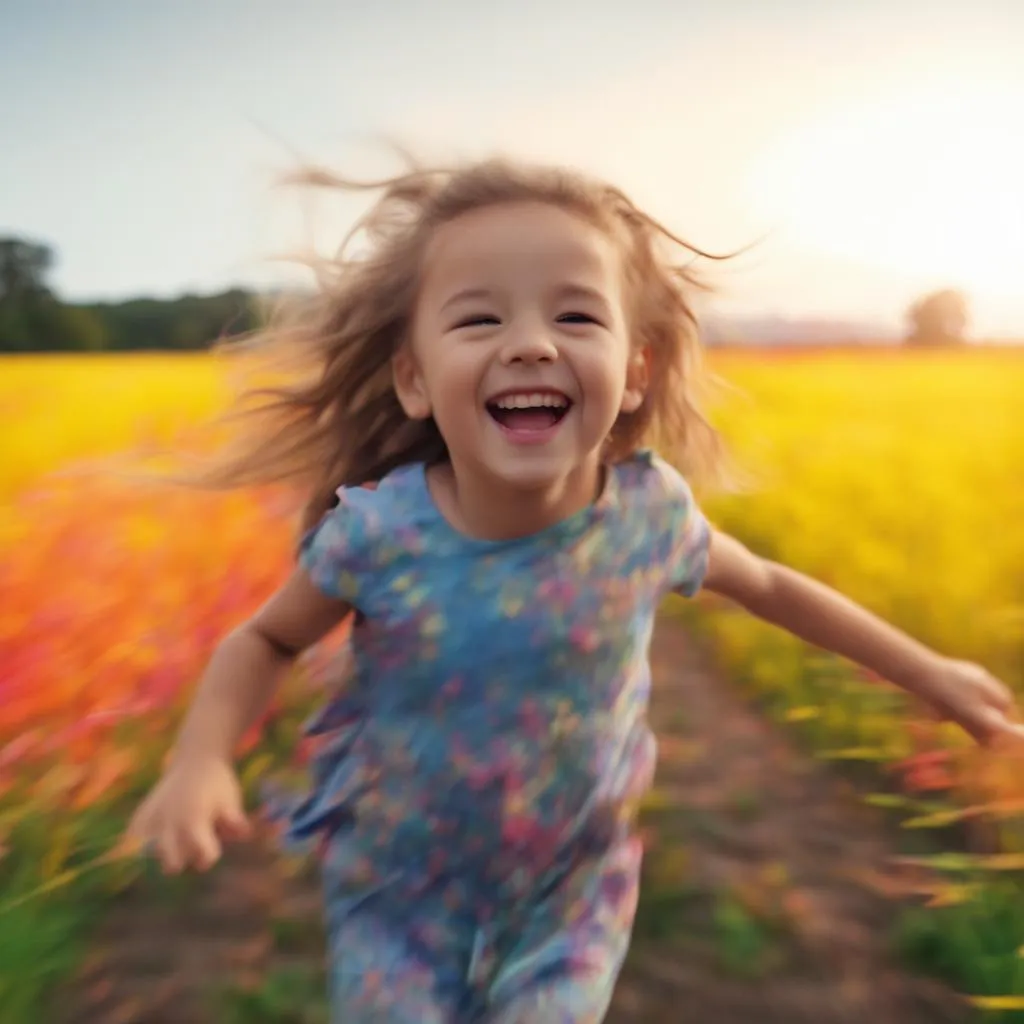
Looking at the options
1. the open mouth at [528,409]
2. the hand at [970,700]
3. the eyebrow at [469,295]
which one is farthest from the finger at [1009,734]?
the eyebrow at [469,295]

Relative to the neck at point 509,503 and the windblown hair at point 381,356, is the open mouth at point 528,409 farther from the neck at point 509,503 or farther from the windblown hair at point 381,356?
the windblown hair at point 381,356

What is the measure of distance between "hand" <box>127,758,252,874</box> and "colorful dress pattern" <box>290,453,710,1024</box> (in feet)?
0.68

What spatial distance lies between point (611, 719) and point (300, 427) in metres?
0.54

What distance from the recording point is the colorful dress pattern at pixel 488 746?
124 cm

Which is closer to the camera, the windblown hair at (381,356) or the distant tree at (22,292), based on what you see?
the windblown hair at (381,356)

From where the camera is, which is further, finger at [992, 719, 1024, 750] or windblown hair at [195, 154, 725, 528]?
finger at [992, 719, 1024, 750]

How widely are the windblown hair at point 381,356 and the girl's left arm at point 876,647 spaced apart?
212mm

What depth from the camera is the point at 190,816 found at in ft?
3.78

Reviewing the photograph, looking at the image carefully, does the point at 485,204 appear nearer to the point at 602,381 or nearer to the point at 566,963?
the point at 602,381

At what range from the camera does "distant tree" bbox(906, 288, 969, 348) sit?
3.01 metres

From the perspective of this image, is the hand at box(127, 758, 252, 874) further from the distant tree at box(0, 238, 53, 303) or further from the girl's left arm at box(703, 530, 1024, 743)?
the distant tree at box(0, 238, 53, 303)

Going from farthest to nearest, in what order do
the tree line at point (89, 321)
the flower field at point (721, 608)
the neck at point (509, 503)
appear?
the tree line at point (89, 321)
the flower field at point (721, 608)
the neck at point (509, 503)

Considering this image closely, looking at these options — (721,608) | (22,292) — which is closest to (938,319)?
(721,608)

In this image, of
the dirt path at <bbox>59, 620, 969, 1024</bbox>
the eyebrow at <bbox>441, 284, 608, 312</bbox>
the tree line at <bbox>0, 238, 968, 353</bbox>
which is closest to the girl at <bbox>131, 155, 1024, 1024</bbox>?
the eyebrow at <bbox>441, 284, 608, 312</bbox>
